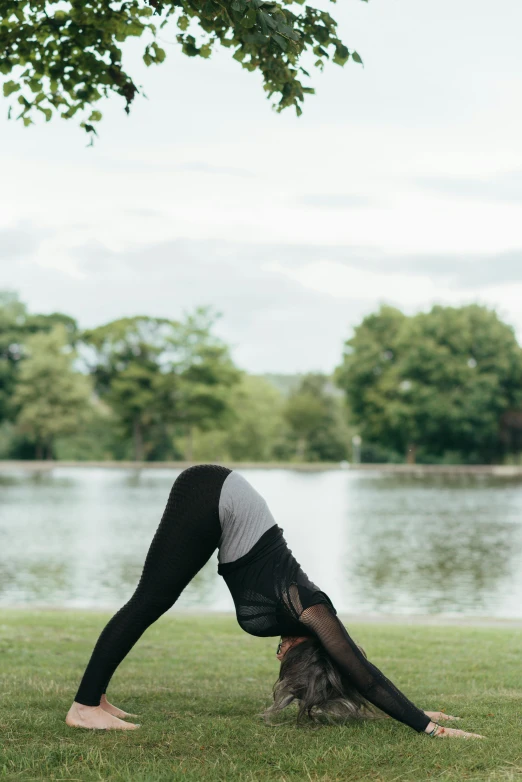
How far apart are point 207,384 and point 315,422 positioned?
1534 centimetres

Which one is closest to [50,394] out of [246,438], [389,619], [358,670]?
[246,438]

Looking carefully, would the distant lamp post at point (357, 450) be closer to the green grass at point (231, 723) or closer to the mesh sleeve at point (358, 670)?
the green grass at point (231, 723)

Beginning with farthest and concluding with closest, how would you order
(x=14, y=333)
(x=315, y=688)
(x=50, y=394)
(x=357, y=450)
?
(x=357, y=450)
(x=14, y=333)
(x=50, y=394)
(x=315, y=688)

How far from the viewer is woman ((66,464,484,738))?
4086 mm

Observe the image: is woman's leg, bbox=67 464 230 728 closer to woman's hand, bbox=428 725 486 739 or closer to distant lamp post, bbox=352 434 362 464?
woman's hand, bbox=428 725 486 739

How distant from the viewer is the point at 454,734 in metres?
4.05

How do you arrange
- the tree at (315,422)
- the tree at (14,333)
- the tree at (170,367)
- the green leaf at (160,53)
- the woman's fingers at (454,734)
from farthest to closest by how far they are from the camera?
the tree at (315,422)
the tree at (14,333)
the tree at (170,367)
the green leaf at (160,53)
the woman's fingers at (454,734)

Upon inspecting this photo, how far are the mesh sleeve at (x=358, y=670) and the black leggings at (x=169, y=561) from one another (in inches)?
21.5

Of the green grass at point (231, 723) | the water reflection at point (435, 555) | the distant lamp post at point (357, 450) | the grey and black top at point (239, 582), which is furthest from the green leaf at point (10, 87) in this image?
the distant lamp post at point (357, 450)

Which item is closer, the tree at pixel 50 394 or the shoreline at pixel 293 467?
the shoreline at pixel 293 467

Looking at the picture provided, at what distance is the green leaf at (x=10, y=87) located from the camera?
666 centimetres

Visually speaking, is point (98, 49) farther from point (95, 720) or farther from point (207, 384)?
point (207, 384)

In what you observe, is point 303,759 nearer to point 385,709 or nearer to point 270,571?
point 385,709

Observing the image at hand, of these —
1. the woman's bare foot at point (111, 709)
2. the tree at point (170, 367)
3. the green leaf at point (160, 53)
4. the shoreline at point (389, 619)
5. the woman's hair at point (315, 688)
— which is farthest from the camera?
the tree at point (170, 367)
